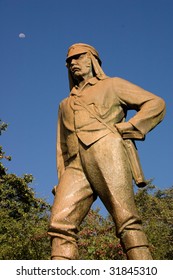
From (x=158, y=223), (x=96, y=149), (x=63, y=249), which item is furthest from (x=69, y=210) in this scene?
(x=158, y=223)

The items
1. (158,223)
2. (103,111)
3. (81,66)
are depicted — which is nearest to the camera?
(103,111)

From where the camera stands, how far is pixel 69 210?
489 cm

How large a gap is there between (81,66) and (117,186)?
1.69 m

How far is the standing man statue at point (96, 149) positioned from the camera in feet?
15.5

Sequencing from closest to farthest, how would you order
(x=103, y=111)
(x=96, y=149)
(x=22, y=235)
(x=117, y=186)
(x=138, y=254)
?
(x=138, y=254) < (x=117, y=186) < (x=96, y=149) < (x=103, y=111) < (x=22, y=235)

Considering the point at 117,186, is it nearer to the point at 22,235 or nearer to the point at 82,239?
the point at 82,239

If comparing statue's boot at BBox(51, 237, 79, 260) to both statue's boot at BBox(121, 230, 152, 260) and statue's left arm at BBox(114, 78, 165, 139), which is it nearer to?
statue's boot at BBox(121, 230, 152, 260)

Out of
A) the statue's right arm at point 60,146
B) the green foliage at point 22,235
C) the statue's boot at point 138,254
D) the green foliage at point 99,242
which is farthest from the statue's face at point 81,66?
the green foliage at point 22,235

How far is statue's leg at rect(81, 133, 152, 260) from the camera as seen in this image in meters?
4.63

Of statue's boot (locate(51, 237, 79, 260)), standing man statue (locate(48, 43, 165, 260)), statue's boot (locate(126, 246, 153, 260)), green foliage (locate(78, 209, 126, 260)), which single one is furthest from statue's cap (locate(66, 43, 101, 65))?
green foliage (locate(78, 209, 126, 260))

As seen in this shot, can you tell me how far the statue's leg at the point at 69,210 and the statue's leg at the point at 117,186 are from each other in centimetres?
14

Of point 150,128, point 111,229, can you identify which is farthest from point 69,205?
point 111,229

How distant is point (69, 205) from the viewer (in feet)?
16.2
